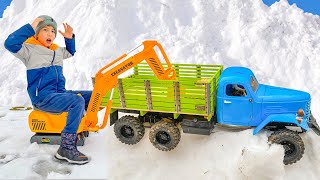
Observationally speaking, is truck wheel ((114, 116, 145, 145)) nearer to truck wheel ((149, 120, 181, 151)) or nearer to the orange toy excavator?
truck wheel ((149, 120, 181, 151))

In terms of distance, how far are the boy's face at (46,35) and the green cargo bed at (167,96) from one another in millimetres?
1547

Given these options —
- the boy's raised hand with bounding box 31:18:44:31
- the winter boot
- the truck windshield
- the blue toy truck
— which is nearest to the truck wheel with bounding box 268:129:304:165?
the blue toy truck

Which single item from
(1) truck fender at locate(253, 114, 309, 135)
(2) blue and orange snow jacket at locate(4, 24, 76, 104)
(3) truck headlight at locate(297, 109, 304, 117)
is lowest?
(1) truck fender at locate(253, 114, 309, 135)

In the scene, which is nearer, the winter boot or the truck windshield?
the winter boot

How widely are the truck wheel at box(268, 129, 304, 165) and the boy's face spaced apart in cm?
432

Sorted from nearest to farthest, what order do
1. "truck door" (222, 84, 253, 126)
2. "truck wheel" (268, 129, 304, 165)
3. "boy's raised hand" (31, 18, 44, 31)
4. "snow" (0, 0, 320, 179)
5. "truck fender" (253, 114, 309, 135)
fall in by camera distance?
"boy's raised hand" (31, 18, 44, 31) → "truck wheel" (268, 129, 304, 165) → "truck fender" (253, 114, 309, 135) → "truck door" (222, 84, 253, 126) → "snow" (0, 0, 320, 179)

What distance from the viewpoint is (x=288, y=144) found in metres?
6.52

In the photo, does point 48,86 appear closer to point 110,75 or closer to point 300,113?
point 110,75

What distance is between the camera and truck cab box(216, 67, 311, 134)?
6695 mm

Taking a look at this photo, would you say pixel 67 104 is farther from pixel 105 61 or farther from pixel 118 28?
pixel 118 28

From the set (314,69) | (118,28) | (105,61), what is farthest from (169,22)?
(314,69)

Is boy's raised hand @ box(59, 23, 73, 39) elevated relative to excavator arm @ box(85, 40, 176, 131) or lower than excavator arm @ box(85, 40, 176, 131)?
elevated

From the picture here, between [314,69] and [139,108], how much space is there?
7.34 meters

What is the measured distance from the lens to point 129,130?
7.43m
